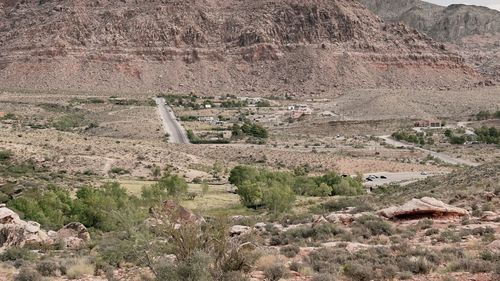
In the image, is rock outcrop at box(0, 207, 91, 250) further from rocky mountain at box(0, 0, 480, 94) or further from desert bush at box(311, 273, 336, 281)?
rocky mountain at box(0, 0, 480, 94)

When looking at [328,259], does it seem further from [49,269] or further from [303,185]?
[303,185]

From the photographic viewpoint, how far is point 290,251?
17875mm

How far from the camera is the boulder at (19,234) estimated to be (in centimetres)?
2175

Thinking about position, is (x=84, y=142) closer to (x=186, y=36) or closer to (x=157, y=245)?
(x=157, y=245)

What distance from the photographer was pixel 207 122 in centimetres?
10788

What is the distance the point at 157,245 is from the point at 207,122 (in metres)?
93.3

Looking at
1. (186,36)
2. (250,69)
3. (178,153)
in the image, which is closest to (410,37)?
(250,69)

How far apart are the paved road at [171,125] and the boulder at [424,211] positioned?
2407 inches

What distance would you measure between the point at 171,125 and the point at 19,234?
261 feet

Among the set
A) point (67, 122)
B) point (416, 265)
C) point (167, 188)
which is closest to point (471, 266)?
point (416, 265)

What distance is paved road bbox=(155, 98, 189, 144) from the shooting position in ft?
280

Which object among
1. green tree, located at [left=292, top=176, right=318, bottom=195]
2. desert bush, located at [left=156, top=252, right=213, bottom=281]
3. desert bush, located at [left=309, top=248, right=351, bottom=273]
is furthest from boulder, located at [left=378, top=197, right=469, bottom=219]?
green tree, located at [left=292, top=176, right=318, bottom=195]

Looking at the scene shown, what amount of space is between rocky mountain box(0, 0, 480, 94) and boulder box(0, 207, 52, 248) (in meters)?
136

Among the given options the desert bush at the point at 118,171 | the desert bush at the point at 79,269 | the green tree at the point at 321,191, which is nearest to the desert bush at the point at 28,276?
the desert bush at the point at 79,269
